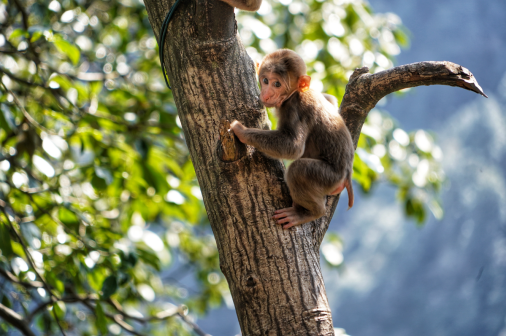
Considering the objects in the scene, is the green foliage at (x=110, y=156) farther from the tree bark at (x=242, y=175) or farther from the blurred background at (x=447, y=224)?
the blurred background at (x=447, y=224)

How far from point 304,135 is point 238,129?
2.00 ft

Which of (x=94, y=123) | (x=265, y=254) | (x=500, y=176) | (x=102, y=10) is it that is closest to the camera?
(x=265, y=254)

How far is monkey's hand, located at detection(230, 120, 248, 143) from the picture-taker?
180cm

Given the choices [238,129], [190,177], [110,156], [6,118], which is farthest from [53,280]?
[238,129]

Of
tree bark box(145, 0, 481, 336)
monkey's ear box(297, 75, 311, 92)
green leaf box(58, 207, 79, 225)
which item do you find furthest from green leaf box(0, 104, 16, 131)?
monkey's ear box(297, 75, 311, 92)

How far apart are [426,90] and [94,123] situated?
24.3 feet

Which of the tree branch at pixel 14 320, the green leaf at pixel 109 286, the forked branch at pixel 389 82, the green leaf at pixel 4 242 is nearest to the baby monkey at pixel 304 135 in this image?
the forked branch at pixel 389 82

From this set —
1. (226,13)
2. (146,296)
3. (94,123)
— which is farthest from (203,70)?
(146,296)

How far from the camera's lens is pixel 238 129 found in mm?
1813

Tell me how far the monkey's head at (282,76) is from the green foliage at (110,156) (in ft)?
1.75

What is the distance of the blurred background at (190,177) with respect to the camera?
9.40 feet

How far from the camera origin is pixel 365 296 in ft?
28.0

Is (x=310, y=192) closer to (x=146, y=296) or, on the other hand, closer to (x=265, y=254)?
(x=265, y=254)

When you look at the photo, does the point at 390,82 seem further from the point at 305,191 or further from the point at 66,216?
the point at 66,216
